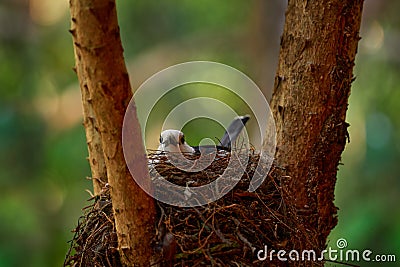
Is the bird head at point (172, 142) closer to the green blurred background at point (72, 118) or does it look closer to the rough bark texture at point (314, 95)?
the rough bark texture at point (314, 95)

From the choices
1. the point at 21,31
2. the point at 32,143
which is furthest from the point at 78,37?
the point at 21,31

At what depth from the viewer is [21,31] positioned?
262 inches

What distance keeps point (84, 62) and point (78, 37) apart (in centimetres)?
7

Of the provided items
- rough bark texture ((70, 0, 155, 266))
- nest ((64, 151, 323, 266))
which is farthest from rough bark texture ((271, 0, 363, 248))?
rough bark texture ((70, 0, 155, 266))

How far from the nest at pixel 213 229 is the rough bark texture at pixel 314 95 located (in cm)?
17

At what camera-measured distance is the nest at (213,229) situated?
1.85 m

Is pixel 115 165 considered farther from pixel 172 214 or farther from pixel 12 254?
pixel 12 254

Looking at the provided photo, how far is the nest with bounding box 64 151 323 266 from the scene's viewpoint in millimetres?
1846

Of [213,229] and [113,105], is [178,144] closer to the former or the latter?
[213,229]

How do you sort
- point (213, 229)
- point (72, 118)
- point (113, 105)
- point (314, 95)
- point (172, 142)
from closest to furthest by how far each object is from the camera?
point (113, 105), point (213, 229), point (314, 95), point (172, 142), point (72, 118)

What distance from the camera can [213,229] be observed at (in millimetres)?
1872

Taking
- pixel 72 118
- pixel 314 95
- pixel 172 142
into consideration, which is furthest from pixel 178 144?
pixel 72 118

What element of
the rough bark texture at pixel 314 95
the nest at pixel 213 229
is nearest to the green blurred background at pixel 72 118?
the rough bark texture at pixel 314 95

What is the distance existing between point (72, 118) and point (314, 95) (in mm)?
4451
